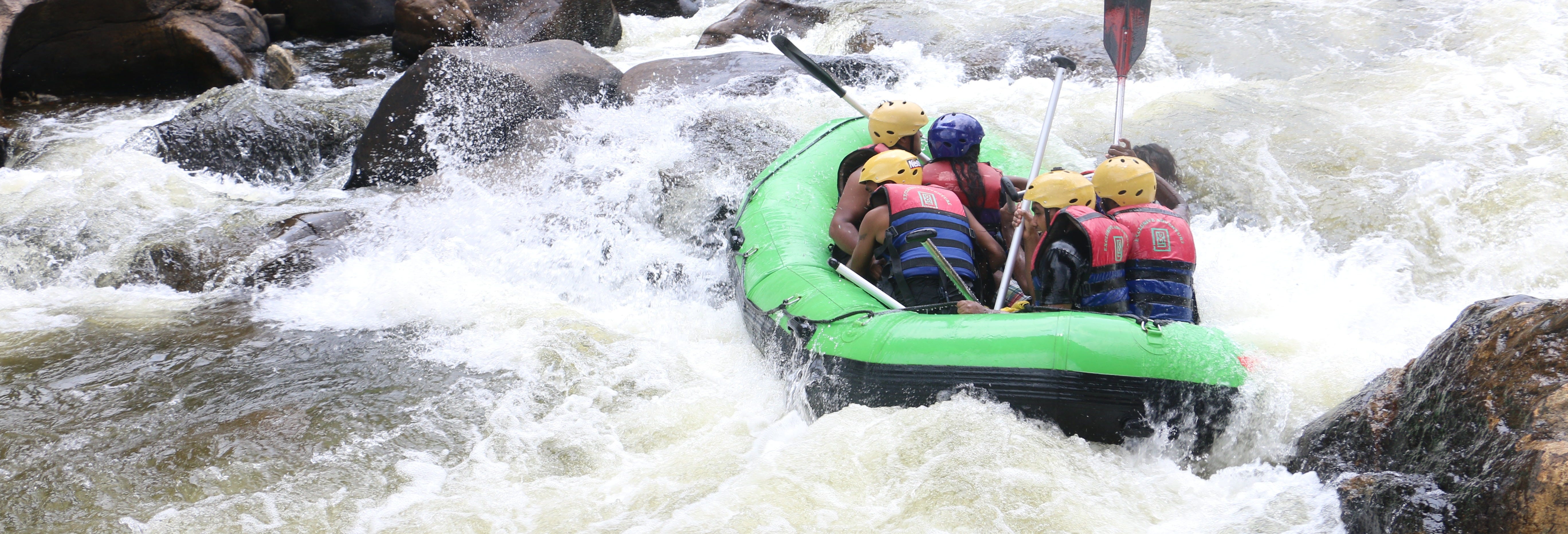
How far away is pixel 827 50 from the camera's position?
998 centimetres

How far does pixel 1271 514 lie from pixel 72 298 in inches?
227

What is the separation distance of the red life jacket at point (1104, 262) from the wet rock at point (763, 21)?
696 cm

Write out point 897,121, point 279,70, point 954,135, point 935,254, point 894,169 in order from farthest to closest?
point 279,70
point 897,121
point 954,135
point 894,169
point 935,254

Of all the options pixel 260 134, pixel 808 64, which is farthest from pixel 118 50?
pixel 808 64

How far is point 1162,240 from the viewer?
3688 mm

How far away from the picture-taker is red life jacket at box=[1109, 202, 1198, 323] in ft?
12.0

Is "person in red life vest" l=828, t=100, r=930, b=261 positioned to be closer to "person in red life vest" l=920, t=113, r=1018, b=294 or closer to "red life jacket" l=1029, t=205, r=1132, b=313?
"person in red life vest" l=920, t=113, r=1018, b=294

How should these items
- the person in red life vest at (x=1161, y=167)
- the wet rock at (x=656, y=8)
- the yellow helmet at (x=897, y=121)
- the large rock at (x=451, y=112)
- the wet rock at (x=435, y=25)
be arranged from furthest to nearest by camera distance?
the wet rock at (x=656, y=8) → the wet rock at (x=435, y=25) → the large rock at (x=451, y=112) → the yellow helmet at (x=897, y=121) → the person in red life vest at (x=1161, y=167)

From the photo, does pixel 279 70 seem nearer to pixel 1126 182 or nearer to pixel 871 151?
pixel 871 151

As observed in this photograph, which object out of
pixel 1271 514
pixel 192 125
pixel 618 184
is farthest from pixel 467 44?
pixel 1271 514

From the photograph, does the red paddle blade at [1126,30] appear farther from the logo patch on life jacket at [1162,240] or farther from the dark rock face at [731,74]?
the logo patch on life jacket at [1162,240]

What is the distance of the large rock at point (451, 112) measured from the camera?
6980 millimetres

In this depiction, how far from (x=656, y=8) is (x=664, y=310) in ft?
25.1

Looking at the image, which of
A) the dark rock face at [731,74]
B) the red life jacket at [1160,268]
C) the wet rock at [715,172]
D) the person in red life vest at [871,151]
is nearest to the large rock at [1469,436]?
the red life jacket at [1160,268]
